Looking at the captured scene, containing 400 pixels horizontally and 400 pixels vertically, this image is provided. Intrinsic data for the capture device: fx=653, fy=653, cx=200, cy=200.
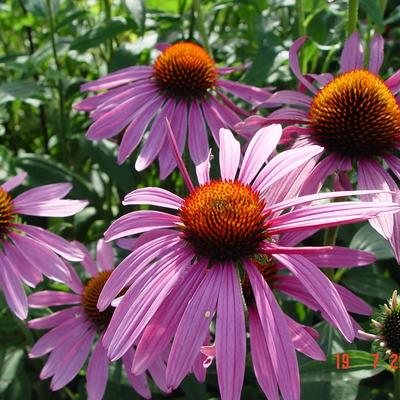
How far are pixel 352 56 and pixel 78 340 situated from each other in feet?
2.61

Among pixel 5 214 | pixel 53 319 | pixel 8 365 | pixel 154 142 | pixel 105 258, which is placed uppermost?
pixel 154 142

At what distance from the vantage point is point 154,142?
4.53 feet

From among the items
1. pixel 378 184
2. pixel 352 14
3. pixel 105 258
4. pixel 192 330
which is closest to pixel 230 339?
pixel 192 330

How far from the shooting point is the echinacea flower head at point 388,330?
98 cm

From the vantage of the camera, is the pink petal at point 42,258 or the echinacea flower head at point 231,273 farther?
the pink petal at point 42,258

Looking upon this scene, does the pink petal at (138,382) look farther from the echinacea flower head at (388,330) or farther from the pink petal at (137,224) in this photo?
the echinacea flower head at (388,330)

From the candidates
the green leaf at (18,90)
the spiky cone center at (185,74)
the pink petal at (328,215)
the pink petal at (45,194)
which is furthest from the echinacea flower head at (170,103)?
the pink petal at (328,215)

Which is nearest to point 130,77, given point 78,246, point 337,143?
point 78,246

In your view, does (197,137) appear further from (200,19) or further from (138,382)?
(138,382)

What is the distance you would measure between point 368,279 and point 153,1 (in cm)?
214

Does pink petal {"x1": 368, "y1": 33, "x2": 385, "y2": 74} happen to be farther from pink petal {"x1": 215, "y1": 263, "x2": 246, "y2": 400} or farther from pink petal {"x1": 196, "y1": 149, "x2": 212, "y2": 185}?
pink petal {"x1": 215, "y1": 263, "x2": 246, "y2": 400}

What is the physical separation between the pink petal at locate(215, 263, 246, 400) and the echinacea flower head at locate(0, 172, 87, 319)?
1.46 feet

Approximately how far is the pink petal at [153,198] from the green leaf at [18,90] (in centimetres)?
76

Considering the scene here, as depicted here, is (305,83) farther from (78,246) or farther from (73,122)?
(73,122)
